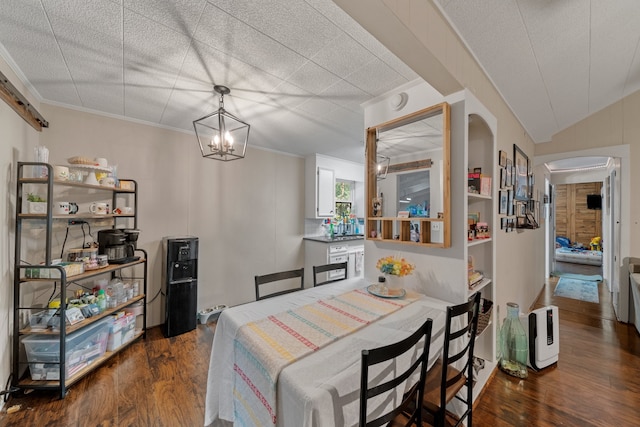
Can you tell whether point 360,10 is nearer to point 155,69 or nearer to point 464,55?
point 464,55

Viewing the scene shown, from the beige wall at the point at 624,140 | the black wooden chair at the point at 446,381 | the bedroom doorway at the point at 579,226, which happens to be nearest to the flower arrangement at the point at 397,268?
the black wooden chair at the point at 446,381

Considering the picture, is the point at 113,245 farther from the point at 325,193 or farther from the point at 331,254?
the point at 325,193

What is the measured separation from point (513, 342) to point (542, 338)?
9.8 inches

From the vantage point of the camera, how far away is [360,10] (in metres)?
1.07

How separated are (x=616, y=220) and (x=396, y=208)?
11.5 ft

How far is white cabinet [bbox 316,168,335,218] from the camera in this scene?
4281 mm

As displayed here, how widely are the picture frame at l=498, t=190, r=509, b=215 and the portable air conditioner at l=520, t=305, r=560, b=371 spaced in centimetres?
96

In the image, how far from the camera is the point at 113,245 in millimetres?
2430

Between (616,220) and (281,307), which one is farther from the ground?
(616,220)

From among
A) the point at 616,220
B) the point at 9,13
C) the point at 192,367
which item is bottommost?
the point at 192,367

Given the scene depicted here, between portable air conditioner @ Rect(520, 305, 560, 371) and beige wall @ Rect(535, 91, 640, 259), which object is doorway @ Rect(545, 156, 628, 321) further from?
portable air conditioner @ Rect(520, 305, 560, 371)

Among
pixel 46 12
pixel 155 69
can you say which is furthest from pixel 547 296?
pixel 46 12

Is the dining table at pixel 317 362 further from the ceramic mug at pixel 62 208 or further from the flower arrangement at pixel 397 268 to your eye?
the ceramic mug at pixel 62 208

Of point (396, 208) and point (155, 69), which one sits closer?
point (155, 69)
